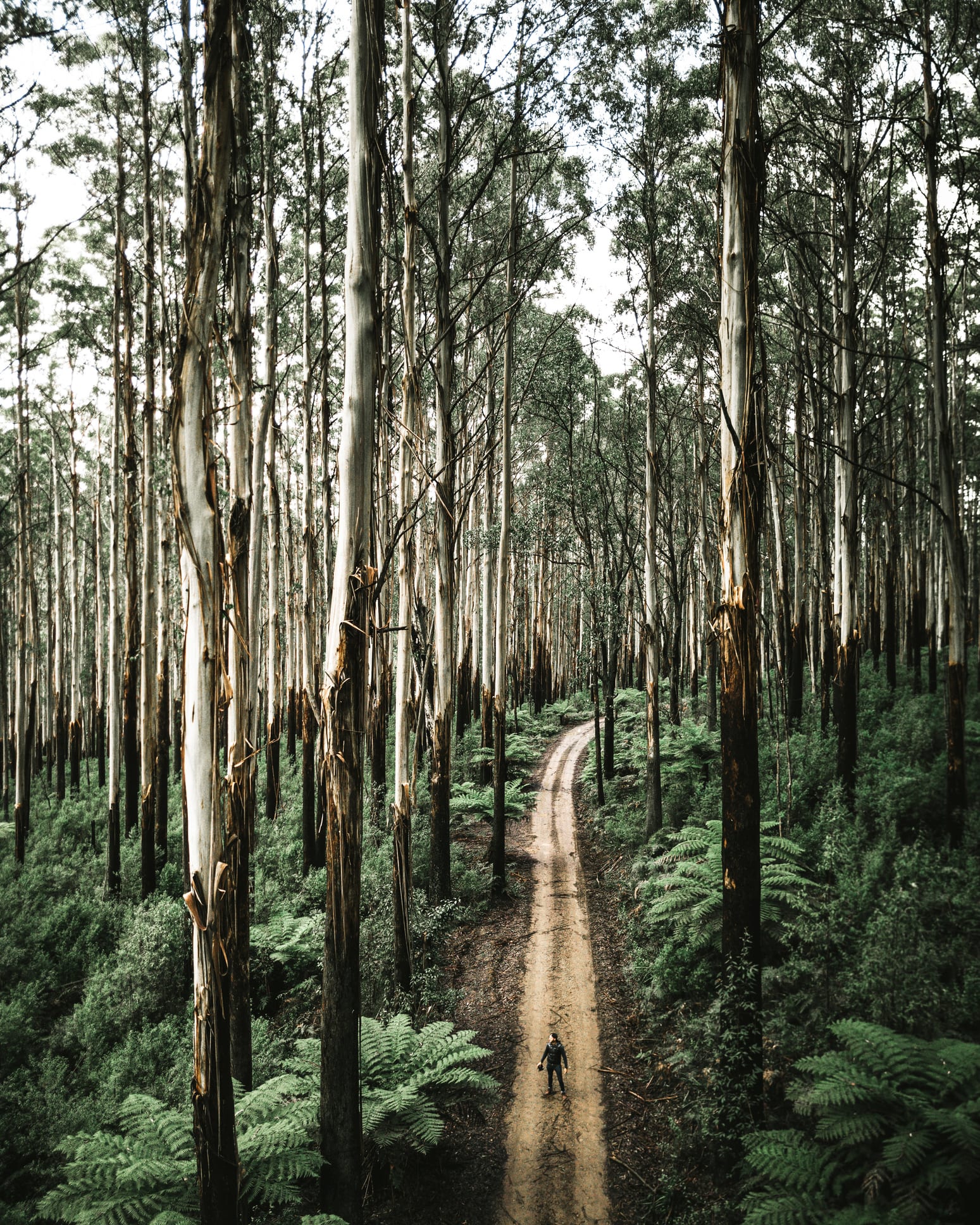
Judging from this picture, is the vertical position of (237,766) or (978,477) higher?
(978,477)

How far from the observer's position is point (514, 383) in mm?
16328

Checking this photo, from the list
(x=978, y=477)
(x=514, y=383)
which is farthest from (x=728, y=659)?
(x=978, y=477)

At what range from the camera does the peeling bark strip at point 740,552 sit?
4832 millimetres

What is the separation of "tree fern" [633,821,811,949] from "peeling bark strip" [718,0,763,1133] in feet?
5.15

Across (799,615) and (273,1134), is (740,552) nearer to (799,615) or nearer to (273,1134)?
(273,1134)

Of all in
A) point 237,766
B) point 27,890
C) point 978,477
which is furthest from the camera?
point 978,477

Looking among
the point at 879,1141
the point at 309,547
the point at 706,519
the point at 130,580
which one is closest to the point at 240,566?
the point at 879,1141

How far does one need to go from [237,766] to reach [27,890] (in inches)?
446

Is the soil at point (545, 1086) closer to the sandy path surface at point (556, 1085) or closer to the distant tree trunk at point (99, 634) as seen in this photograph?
the sandy path surface at point (556, 1085)

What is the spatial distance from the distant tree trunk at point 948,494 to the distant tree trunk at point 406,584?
A: 261 inches

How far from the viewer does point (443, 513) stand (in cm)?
859

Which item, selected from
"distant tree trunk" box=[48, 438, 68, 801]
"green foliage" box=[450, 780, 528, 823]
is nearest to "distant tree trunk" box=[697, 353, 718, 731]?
"green foliage" box=[450, 780, 528, 823]

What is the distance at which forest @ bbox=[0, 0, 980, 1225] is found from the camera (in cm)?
390

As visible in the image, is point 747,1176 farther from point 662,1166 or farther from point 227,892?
point 227,892
